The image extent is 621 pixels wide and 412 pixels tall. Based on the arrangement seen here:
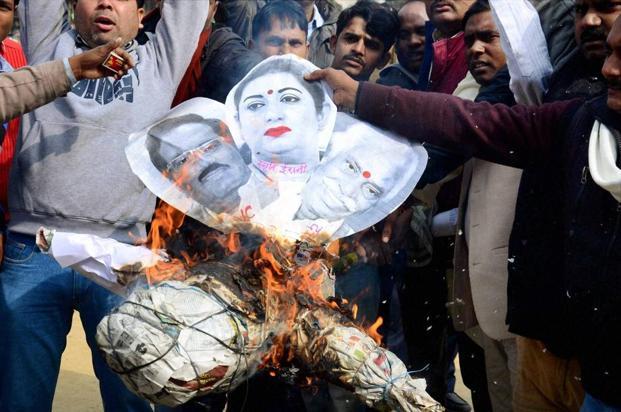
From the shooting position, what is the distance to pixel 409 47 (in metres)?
4.72

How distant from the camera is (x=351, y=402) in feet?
11.6

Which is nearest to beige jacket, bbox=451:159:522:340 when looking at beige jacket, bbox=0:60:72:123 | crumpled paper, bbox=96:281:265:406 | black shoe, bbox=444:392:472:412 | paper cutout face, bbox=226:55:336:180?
paper cutout face, bbox=226:55:336:180

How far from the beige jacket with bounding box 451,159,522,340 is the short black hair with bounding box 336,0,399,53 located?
3.68 feet

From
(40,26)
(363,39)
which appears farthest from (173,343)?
(363,39)

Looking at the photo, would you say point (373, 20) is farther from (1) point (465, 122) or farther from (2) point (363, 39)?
(1) point (465, 122)

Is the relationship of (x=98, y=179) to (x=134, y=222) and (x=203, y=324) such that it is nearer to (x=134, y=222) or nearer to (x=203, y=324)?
(x=134, y=222)

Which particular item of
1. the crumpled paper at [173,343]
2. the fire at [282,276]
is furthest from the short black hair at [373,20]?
the crumpled paper at [173,343]

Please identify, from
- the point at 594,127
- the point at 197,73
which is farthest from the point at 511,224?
the point at 197,73

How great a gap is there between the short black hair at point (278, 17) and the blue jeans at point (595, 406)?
220 cm

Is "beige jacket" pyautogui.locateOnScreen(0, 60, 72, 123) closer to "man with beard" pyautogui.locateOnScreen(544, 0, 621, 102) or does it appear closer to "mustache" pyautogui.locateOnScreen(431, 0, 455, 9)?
"man with beard" pyautogui.locateOnScreen(544, 0, 621, 102)

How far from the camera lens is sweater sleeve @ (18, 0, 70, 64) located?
3459 mm

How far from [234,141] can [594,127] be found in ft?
4.27

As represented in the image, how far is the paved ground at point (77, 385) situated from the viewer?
16.3 ft

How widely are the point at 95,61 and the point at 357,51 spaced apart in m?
1.53
